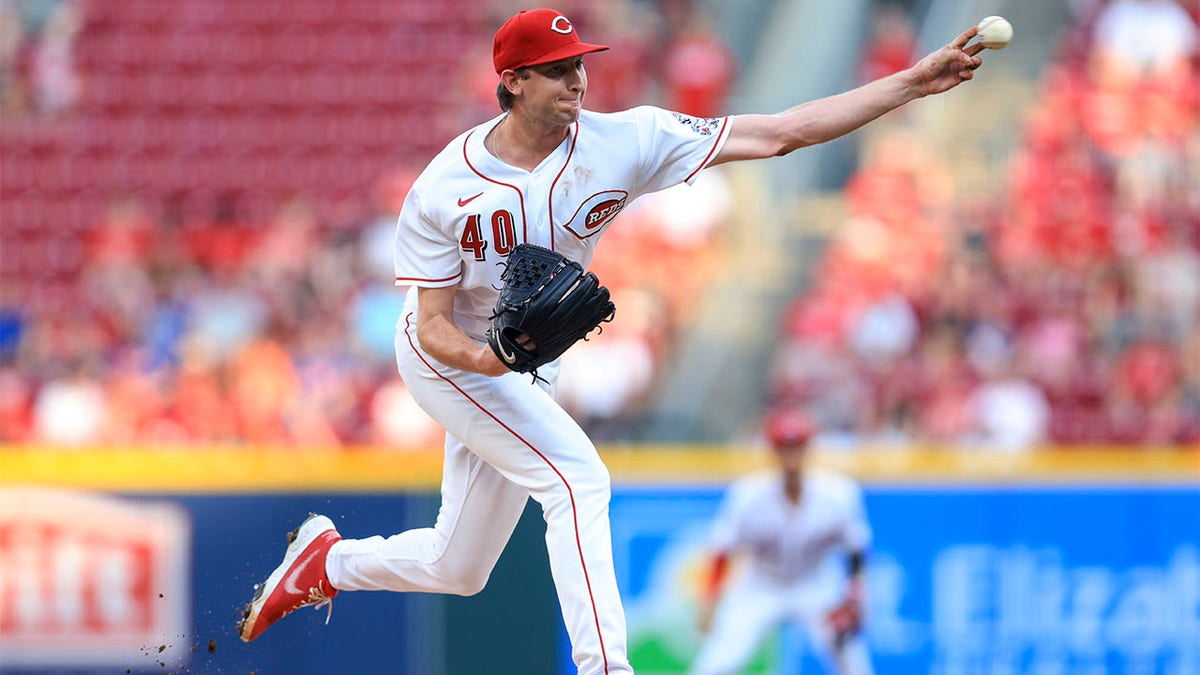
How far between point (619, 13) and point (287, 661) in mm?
7323

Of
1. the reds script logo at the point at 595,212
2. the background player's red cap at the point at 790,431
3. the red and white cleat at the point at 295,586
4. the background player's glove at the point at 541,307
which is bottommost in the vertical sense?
the red and white cleat at the point at 295,586

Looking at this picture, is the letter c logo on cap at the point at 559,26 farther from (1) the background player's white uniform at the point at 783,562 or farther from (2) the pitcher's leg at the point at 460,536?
(1) the background player's white uniform at the point at 783,562

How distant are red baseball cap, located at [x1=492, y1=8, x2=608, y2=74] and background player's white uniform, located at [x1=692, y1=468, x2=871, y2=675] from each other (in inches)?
173

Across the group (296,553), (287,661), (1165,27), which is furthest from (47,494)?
(1165,27)

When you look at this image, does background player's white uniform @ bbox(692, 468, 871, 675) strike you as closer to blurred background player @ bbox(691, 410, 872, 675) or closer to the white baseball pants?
blurred background player @ bbox(691, 410, 872, 675)

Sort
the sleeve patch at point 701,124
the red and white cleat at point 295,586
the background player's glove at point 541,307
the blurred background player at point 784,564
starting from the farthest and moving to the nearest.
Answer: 1. the blurred background player at point 784,564
2. the red and white cleat at point 295,586
3. the sleeve patch at point 701,124
4. the background player's glove at point 541,307

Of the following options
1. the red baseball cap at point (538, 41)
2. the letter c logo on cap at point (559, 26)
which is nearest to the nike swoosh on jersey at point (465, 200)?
the red baseball cap at point (538, 41)

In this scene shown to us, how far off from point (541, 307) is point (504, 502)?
0.97m

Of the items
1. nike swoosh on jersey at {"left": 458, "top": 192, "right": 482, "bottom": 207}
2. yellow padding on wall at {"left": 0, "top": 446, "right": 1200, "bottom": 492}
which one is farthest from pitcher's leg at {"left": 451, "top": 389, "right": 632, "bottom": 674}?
yellow padding on wall at {"left": 0, "top": 446, "right": 1200, "bottom": 492}

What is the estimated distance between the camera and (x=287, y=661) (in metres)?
8.79

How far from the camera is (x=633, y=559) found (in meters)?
9.60

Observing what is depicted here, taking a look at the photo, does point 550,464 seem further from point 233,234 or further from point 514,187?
point 233,234

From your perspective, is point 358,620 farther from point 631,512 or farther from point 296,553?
point 296,553

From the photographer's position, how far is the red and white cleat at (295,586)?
5820 mm
